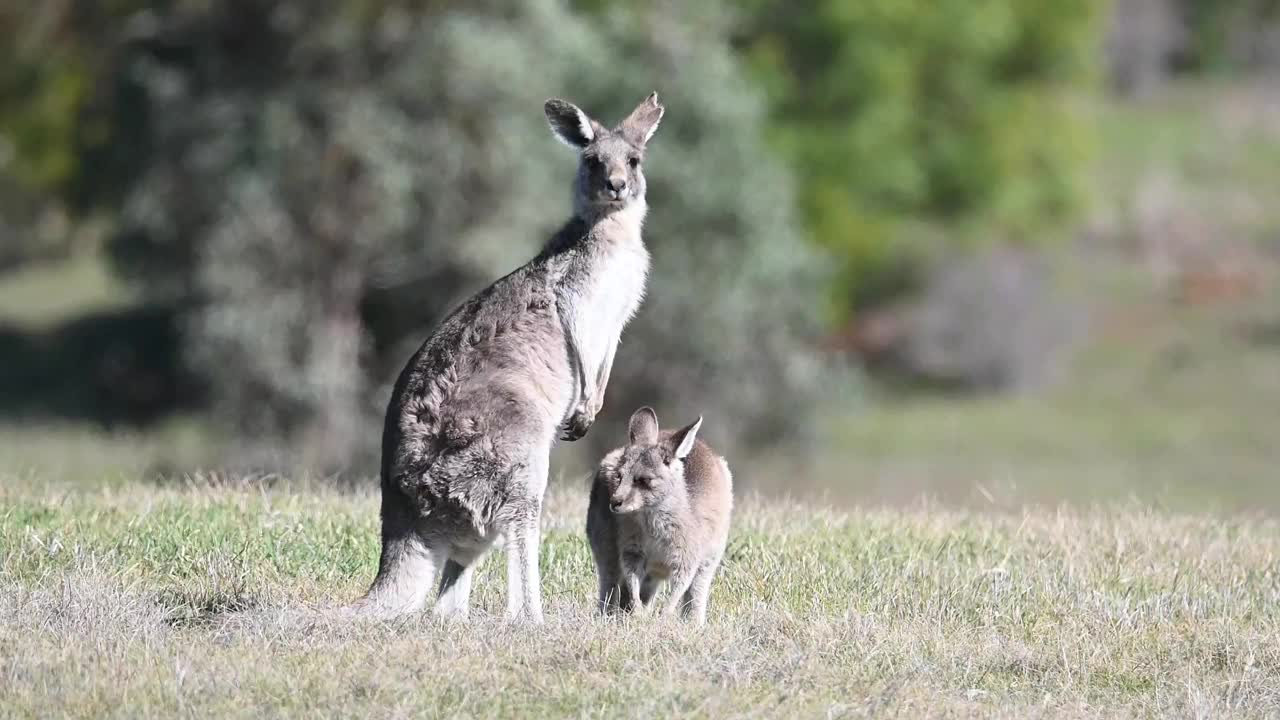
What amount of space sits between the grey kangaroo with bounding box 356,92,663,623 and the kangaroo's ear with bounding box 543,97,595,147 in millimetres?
18

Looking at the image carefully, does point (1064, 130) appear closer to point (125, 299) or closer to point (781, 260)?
point (781, 260)

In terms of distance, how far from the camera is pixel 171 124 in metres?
24.7

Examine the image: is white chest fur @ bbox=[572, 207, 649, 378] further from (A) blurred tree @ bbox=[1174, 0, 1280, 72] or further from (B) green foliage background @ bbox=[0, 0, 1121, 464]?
(A) blurred tree @ bbox=[1174, 0, 1280, 72]

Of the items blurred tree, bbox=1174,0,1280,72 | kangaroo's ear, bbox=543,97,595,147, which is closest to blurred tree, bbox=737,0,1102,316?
blurred tree, bbox=1174,0,1280,72

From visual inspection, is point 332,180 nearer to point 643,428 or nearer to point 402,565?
point 643,428

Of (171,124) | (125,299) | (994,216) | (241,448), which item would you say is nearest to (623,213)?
(241,448)

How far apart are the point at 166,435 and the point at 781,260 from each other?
35.5 feet

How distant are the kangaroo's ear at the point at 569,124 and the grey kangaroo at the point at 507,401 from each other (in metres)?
0.02

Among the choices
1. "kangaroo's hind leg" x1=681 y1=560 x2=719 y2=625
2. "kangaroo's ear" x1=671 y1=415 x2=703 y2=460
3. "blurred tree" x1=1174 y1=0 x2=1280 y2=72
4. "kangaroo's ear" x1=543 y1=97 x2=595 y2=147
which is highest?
"blurred tree" x1=1174 y1=0 x2=1280 y2=72

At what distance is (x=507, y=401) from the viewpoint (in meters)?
7.34

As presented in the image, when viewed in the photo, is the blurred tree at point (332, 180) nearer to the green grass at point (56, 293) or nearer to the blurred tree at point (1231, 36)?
the green grass at point (56, 293)

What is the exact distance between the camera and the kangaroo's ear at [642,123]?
8523 millimetres

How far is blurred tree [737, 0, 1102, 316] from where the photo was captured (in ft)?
123

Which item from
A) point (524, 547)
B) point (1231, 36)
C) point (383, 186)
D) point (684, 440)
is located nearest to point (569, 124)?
point (684, 440)
